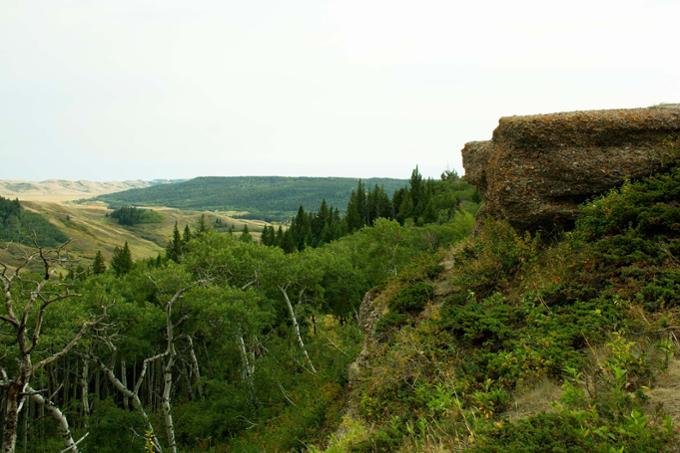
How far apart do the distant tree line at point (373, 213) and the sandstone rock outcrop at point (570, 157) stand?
58663 mm

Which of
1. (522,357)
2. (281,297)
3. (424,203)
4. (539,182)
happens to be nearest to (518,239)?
(539,182)

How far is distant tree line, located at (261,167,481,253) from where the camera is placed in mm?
79375

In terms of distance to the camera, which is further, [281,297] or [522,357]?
[281,297]

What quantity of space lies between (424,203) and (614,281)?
79423mm

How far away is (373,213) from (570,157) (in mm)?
87822

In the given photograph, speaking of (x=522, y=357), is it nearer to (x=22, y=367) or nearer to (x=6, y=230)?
(x=22, y=367)

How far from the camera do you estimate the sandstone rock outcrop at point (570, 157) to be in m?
11.1

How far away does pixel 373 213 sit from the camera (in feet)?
325

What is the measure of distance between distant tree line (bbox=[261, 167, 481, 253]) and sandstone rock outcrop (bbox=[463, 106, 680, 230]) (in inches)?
2310

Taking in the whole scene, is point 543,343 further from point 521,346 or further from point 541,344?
point 521,346

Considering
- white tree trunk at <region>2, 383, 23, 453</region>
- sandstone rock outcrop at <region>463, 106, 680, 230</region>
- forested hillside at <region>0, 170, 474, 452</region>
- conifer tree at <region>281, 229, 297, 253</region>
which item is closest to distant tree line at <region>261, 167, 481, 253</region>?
conifer tree at <region>281, 229, 297, 253</region>

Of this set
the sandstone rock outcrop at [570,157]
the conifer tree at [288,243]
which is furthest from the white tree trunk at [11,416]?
the conifer tree at [288,243]

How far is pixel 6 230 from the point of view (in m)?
179

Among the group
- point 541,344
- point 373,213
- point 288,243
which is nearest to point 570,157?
point 541,344
